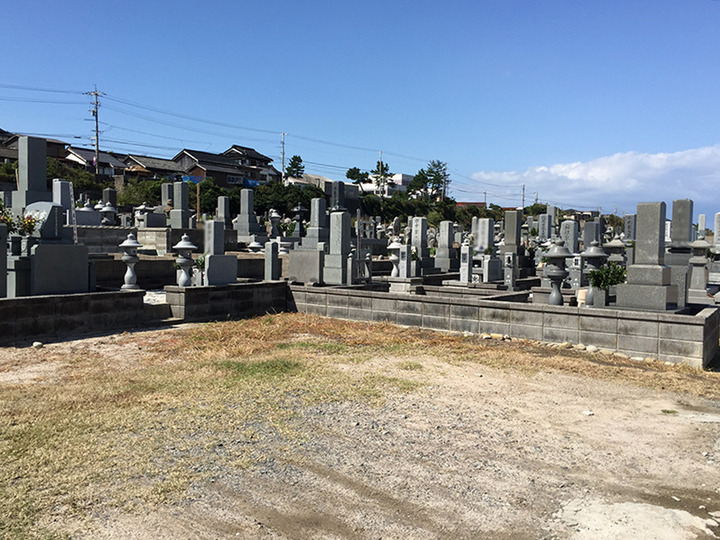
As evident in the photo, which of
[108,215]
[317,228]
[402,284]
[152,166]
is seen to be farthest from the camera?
[152,166]

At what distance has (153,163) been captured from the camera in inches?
2415

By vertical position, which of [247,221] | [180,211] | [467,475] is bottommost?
[467,475]

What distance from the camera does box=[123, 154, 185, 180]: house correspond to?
188 feet

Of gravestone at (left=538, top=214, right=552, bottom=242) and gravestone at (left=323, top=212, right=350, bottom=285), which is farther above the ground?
gravestone at (left=538, top=214, right=552, bottom=242)

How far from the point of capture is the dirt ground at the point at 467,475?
346cm

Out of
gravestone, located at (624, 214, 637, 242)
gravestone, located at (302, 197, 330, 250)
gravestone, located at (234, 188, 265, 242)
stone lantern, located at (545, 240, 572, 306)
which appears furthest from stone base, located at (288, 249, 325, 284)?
gravestone, located at (624, 214, 637, 242)

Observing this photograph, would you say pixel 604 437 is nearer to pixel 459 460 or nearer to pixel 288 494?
pixel 459 460

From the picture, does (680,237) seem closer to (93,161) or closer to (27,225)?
(27,225)

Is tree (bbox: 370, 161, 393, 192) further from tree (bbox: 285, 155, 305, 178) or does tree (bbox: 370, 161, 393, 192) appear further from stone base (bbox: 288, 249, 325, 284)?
stone base (bbox: 288, 249, 325, 284)

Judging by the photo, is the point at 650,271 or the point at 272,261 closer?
the point at 650,271

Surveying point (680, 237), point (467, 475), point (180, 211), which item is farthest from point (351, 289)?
point (180, 211)

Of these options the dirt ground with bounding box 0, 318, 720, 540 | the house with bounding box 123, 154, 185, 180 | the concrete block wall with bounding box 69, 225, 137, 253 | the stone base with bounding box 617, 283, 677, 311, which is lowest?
the dirt ground with bounding box 0, 318, 720, 540

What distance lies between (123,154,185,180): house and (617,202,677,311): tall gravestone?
5299 centimetres

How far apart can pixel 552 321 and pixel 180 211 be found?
62.2 feet
